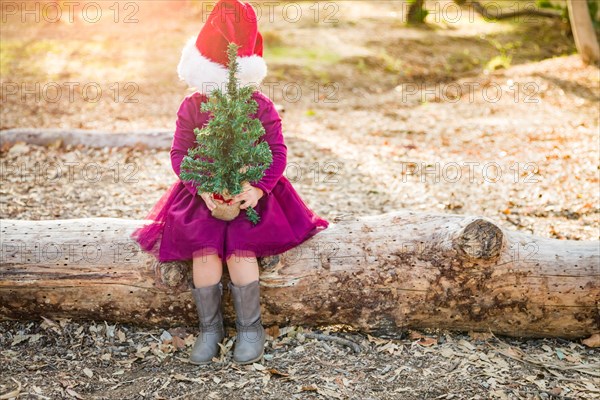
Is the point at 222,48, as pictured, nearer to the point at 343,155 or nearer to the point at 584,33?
the point at 343,155

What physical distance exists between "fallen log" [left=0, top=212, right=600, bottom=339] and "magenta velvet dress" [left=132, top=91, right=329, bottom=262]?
12cm

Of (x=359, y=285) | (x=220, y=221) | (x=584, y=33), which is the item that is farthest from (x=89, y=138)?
(x=584, y=33)

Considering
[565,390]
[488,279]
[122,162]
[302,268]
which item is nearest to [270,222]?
[302,268]

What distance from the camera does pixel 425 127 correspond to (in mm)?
7605

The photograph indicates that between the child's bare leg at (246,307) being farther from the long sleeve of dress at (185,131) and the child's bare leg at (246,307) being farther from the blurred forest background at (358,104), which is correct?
the blurred forest background at (358,104)

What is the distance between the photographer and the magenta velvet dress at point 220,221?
3162 mm

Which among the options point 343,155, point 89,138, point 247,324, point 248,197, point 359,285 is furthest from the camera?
point 89,138

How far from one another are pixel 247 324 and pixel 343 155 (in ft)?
11.4

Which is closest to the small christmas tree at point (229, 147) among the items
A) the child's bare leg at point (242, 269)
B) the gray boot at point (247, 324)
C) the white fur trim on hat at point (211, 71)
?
the white fur trim on hat at point (211, 71)

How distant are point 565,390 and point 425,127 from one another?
16.1 ft

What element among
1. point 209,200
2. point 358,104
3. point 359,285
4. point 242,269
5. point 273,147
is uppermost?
point 358,104

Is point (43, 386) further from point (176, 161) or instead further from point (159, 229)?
point (176, 161)

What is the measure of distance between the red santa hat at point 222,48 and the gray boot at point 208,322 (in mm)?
1035

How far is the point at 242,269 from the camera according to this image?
10.5 feet
